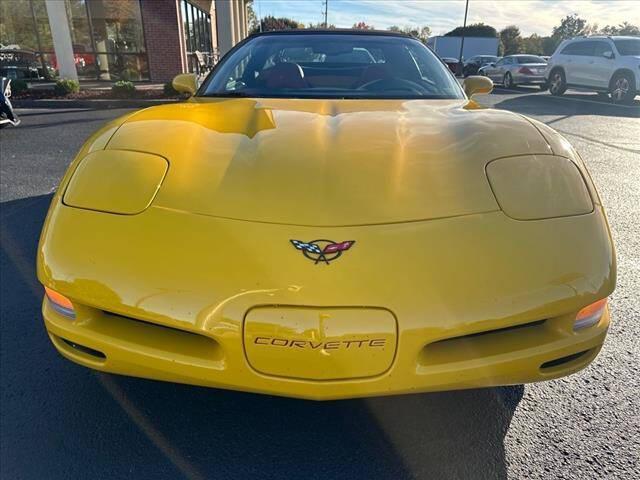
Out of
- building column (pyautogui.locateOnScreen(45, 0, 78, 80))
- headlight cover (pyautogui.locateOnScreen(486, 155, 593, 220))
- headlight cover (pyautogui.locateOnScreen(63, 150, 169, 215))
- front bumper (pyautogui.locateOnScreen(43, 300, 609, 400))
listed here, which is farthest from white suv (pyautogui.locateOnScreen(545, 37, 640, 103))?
building column (pyautogui.locateOnScreen(45, 0, 78, 80))

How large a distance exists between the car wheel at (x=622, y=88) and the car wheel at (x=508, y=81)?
6.24 m

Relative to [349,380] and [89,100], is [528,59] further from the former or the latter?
[349,380]

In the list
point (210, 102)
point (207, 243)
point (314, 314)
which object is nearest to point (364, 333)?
point (314, 314)

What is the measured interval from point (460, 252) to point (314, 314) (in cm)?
46

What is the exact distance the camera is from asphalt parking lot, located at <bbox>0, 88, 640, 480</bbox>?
156cm

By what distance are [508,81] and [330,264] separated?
66.5 feet

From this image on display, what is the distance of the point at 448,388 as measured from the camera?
4.43 feet

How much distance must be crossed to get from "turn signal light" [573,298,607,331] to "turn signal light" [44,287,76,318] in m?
1.59

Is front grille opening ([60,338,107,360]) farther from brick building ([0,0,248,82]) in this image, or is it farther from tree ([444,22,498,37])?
tree ([444,22,498,37])

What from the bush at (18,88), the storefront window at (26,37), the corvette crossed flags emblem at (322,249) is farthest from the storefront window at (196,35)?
the corvette crossed flags emblem at (322,249)

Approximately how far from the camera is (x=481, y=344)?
1360 mm

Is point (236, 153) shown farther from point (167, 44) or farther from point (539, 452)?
point (167, 44)

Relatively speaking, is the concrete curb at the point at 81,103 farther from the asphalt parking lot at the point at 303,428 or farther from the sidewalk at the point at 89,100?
the asphalt parking lot at the point at 303,428

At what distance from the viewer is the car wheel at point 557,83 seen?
47.4 feet
